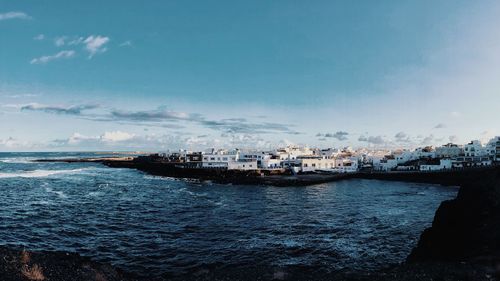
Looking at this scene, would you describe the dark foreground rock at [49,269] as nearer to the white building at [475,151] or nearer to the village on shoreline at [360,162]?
the village on shoreline at [360,162]

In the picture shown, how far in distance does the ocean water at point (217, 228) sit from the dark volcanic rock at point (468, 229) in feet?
9.80

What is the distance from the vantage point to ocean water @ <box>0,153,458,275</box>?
2895cm

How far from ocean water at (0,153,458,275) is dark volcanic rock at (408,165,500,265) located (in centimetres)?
299

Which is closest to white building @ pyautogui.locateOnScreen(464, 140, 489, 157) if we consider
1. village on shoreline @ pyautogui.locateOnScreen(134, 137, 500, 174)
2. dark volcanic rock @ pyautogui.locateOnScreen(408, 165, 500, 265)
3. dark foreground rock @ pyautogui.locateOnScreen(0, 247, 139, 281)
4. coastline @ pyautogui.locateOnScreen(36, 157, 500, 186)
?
village on shoreline @ pyautogui.locateOnScreen(134, 137, 500, 174)

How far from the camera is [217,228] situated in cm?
3931

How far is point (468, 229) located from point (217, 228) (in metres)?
23.6

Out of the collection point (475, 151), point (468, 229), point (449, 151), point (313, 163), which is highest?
point (449, 151)

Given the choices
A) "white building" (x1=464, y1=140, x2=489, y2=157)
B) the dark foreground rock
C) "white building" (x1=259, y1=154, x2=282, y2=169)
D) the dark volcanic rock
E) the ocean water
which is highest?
"white building" (x1=464, y1=140, x2=489, y2=157)

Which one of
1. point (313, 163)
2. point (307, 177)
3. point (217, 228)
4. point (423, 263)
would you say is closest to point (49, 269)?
point (217, 228)

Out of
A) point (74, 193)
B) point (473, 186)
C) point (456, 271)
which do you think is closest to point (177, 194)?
point (74, 193)

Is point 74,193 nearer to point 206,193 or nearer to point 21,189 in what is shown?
point 21,189

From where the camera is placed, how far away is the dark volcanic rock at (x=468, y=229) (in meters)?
22.6

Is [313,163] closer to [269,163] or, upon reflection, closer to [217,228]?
[269,163]

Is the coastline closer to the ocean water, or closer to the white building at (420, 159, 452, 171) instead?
the white building at (420, 159, 452, 171)
